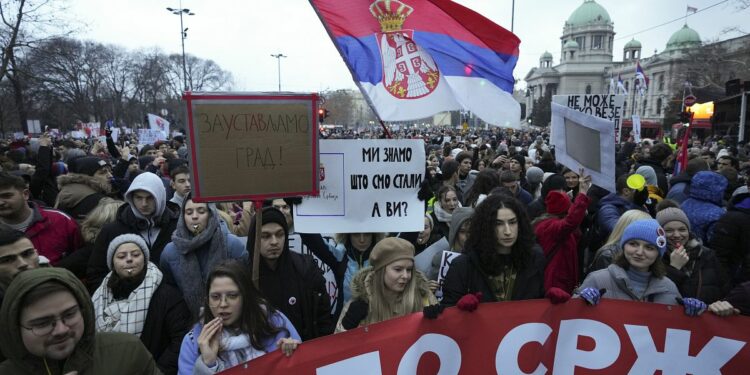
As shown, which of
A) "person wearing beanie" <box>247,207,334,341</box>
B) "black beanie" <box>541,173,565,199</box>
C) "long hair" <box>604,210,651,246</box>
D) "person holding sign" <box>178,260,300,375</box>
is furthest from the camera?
"black beanie" <box>541,173,565,199</box>

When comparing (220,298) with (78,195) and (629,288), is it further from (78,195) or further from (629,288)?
(78,195)

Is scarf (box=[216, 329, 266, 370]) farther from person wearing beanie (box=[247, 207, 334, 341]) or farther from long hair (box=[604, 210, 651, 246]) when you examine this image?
long hair (box=[604, 210, 651, 246])

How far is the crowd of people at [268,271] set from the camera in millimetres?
1904

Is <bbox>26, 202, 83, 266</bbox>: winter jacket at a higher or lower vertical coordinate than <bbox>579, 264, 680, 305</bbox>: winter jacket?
higher

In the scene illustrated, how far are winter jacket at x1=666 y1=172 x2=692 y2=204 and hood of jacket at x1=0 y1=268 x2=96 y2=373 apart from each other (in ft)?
21.0

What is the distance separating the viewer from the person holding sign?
7.45ft

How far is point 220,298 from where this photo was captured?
240 centimetres

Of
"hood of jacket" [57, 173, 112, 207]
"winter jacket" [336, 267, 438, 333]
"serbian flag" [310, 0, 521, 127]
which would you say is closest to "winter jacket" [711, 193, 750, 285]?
"serbian flag" [310, 0, 521, 127]

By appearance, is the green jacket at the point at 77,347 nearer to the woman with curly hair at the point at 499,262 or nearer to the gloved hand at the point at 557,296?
the woman with curly hair at the point at 499,262

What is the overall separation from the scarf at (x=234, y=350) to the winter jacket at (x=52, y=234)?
6.92ft

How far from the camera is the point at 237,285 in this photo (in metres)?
2.43

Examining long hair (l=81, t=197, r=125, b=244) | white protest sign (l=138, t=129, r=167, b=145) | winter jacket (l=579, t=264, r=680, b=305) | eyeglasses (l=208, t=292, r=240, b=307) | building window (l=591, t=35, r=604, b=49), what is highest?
building window (l=591, t=35, r=604, b=49)

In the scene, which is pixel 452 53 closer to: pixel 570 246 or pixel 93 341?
pixel 570 246

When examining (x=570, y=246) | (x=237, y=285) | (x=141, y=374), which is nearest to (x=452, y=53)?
(x=570, y=246)
